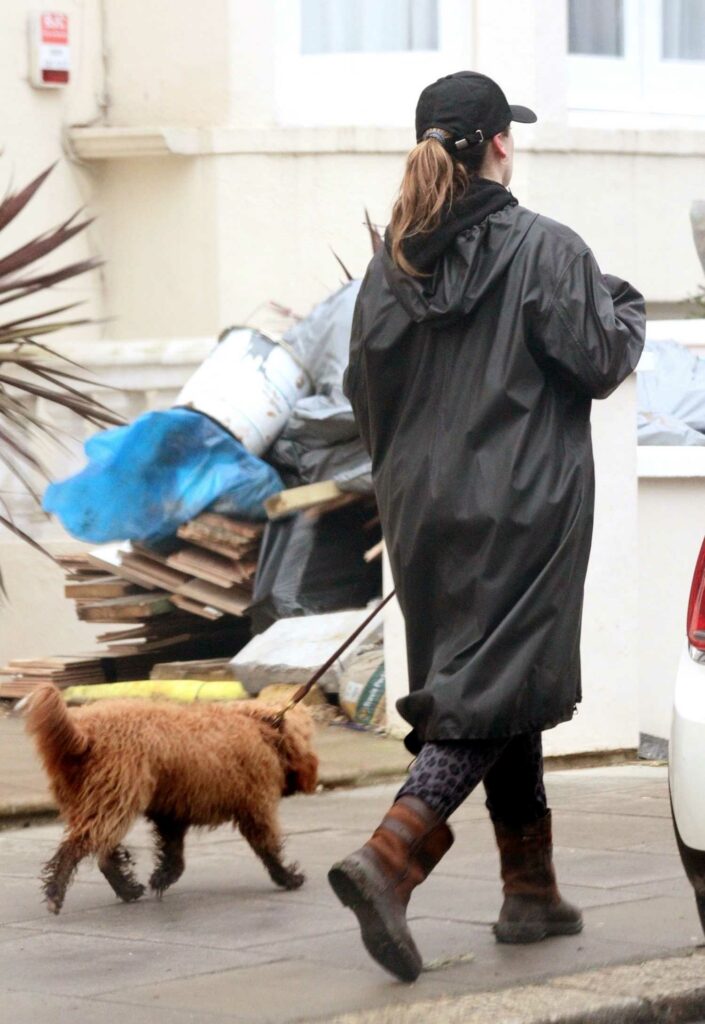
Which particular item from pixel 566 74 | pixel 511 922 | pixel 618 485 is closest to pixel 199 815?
pixel 511 922

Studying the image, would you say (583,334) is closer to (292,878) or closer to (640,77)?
(292,878)

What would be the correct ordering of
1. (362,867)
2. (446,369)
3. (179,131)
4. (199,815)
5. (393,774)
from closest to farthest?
1. (362,867)
2. (446,369)
3. (199,815)
4. (393,774)
5. (179,131)

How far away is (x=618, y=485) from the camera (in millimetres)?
7242

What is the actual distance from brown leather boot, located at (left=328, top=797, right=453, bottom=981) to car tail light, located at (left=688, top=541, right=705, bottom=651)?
2.30ft

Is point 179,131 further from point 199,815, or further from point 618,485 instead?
point 199,815

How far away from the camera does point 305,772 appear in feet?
17.2

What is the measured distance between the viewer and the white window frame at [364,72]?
10.7 metres

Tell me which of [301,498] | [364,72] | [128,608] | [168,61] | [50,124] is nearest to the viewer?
[301,498]

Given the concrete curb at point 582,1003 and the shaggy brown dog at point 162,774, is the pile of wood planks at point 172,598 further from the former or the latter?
the concrete curb at point 582,1003

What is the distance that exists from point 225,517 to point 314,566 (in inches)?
18.2

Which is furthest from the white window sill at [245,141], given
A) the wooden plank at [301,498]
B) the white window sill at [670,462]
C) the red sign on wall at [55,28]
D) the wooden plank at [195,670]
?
the white window sill at [670,462]

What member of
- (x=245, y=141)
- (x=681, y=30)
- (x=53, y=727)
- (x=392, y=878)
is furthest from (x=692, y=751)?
(x=681, y=30)

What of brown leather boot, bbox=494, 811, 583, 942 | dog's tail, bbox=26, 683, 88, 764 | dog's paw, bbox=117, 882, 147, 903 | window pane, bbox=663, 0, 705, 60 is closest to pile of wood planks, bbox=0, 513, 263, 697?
dog's paw, bbox=117, 882, 147, 903

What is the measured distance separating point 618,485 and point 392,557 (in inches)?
118
